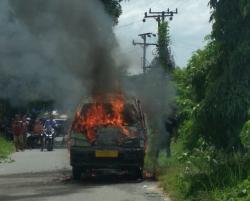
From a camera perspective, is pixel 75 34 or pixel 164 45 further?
Result: pixel 164 45

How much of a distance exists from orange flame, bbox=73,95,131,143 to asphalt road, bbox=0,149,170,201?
1250 millimetres

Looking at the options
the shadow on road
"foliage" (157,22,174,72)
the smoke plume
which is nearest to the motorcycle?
"foliage" (157,22,174,72)

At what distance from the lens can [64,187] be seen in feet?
50.1

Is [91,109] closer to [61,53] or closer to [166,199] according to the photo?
[61,53]

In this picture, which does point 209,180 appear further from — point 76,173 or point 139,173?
point 76,173

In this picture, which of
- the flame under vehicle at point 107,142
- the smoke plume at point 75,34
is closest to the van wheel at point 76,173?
the flame under vehicle at point 107,142

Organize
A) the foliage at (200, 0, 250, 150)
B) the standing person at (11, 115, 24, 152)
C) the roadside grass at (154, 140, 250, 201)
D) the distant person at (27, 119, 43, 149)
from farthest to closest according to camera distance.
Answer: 1. the distant person at (27, 119, 43, 149)
2. the standing person at (11, 115, 24, 152)
3. the foliage at (200, 0, 250, 150)
4. the roadside grass at (154, 140, 250, 201)

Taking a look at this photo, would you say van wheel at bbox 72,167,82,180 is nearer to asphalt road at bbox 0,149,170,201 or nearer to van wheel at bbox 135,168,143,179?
asphalt road at bbox 0,149,170,201

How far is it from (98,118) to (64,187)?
7.08 ft

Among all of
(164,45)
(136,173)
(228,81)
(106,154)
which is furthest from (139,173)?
(164,45)

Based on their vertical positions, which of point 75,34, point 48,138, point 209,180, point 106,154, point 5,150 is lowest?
point 209,180

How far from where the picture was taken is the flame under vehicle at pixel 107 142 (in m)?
16.2

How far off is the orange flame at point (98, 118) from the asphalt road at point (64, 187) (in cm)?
125

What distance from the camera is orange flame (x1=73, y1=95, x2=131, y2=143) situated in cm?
1627
